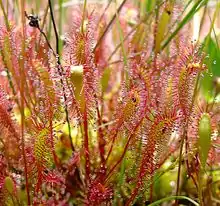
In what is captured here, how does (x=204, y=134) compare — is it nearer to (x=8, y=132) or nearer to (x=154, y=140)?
(x=154, y=140)

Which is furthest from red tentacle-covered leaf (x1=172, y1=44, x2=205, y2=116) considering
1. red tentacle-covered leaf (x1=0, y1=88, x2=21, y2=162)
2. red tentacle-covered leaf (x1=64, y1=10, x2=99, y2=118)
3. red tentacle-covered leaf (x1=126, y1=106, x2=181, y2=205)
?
red tentacle-covered leaf (x1=0, y1=88, x2=21, y2=162)

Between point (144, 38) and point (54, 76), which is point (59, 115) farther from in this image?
point (144, 38)

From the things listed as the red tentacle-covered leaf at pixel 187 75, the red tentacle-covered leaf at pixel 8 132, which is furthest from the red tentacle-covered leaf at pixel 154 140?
the red tentacle-covered leaf at pixel 8 132

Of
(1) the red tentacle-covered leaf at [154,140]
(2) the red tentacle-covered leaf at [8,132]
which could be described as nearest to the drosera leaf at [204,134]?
(1) the red tentacle-covered leaf at [154,140]

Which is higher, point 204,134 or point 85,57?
point 85,57

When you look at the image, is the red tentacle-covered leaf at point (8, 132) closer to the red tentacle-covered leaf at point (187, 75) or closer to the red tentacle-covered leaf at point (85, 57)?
the red tentacle-covered leaf at point (85, 57)

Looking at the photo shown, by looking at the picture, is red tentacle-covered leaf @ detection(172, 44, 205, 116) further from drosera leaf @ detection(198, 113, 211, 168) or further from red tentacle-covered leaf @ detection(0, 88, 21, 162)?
red tentacle-covered leaf @ detection(0, 88, 21, 162)

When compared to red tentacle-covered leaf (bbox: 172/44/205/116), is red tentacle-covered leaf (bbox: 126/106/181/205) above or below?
below

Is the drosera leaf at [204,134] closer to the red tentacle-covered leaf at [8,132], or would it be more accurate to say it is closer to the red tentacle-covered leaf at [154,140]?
the red tentacle-covered leaf at [154,140]

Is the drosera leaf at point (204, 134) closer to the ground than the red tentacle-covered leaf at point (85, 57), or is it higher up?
closer to the ground

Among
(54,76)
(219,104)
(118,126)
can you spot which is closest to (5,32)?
(54,76)

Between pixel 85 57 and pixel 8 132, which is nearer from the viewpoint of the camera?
pixel 85 57

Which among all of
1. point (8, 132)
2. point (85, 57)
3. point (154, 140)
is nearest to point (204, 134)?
point (154, 140)
